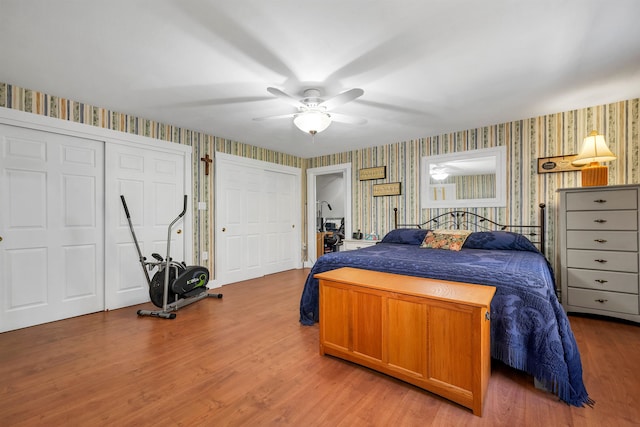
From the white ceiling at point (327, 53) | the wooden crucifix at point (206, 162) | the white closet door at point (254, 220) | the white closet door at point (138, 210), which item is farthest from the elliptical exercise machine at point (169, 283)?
the white ceiling at point (327, 53)

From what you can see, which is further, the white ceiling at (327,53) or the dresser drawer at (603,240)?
the dresser drawer at (603,240)

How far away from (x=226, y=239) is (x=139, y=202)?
1381 millimetres

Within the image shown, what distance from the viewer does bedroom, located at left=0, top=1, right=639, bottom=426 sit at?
125 inches

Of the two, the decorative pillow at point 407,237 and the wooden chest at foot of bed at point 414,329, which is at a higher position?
the decorative pillow at point 407,237

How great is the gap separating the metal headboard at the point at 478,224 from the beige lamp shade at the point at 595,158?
56 cm

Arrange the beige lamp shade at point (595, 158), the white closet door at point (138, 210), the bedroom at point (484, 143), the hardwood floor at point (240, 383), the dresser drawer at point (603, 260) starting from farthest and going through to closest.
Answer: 1. the white closet door at point (138, 210)
2. the bedroom at point (484, 143)
3. the beige lamp shade at point (595, 158)
4. the dresser drawer at point (603, 260)
5. the hardwood floor at point (240, 383)

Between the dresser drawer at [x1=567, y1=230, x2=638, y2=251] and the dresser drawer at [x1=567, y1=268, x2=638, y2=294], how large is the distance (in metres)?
0.25

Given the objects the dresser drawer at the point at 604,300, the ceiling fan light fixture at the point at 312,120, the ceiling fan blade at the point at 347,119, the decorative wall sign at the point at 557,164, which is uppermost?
the ceiling fan blade at the point at 347,119

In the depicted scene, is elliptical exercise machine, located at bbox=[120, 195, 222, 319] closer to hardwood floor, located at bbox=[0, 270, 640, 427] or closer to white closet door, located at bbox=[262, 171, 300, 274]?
hardwood floor, located at bbox=[0, 270, 640, 427]

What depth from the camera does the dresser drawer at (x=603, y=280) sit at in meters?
2.82

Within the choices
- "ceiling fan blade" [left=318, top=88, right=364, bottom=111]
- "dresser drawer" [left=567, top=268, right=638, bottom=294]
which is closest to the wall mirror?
"dresser drawer" [left=567, top=268, right=638, bottom=294]

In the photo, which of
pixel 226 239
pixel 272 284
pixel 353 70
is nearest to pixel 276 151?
pixel 226 239

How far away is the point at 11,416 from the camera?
1.59m

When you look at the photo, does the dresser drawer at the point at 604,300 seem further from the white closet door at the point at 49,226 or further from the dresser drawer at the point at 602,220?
the white closet door at the point at 49,226
